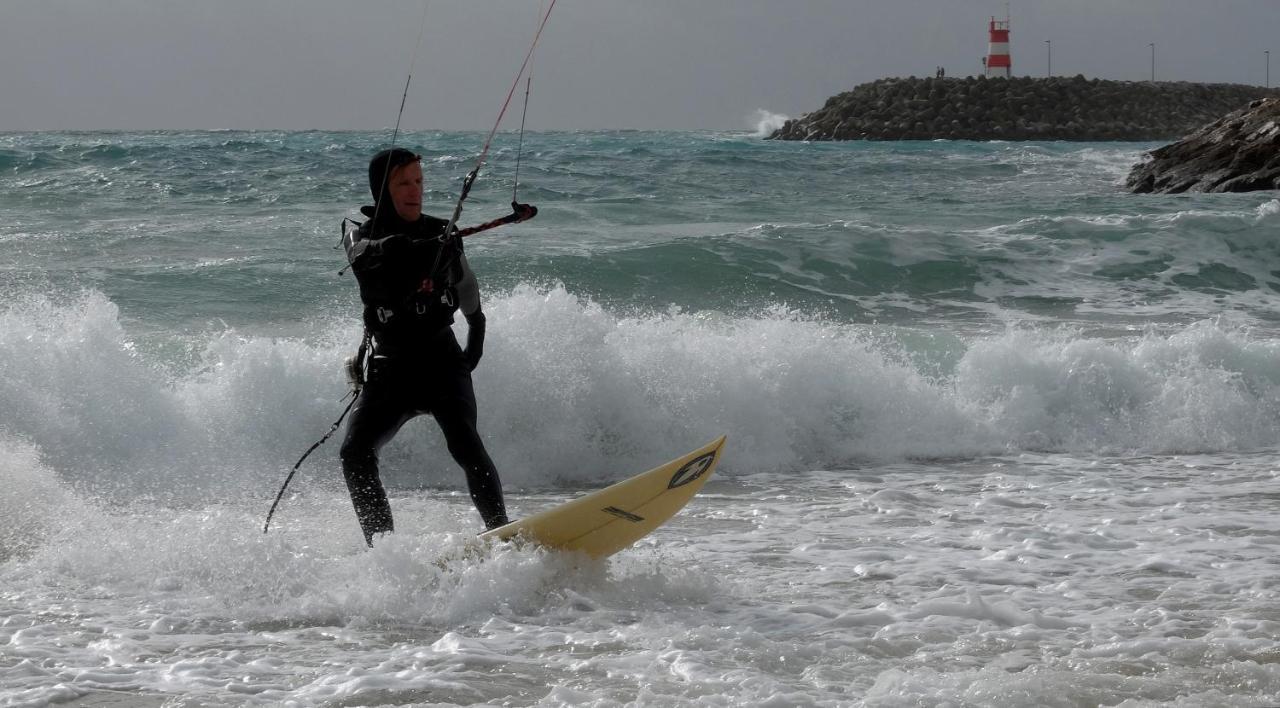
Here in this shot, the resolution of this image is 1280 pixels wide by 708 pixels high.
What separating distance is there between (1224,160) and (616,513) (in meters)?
26.3

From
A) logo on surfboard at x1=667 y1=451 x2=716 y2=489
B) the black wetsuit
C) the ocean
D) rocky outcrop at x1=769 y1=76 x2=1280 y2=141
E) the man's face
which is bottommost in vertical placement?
the ocean

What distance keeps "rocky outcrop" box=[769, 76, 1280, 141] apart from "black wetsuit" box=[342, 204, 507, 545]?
65.3 meters

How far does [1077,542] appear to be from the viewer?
579cm

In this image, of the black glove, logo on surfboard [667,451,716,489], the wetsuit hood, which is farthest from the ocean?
the wetsuit hood

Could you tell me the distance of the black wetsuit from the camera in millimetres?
4547

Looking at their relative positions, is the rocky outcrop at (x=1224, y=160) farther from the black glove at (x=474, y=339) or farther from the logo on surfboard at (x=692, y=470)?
the black glove at (x=474, y=339)

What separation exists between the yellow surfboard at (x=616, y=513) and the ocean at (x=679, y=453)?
0.11m

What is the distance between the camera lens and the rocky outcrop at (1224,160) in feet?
84.4

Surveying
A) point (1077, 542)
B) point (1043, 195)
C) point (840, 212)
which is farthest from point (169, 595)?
point (1043, 195)

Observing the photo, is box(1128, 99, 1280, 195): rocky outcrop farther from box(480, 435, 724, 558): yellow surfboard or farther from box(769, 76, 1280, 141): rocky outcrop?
box(769, 76, 1280, 141): rocky outcrop

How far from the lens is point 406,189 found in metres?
4.55

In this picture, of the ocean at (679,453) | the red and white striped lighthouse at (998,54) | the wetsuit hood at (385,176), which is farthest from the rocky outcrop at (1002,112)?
the wetsuit hood at (385,176)

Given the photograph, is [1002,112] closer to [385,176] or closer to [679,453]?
[679,453]

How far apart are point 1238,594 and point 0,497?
5.67 metres
